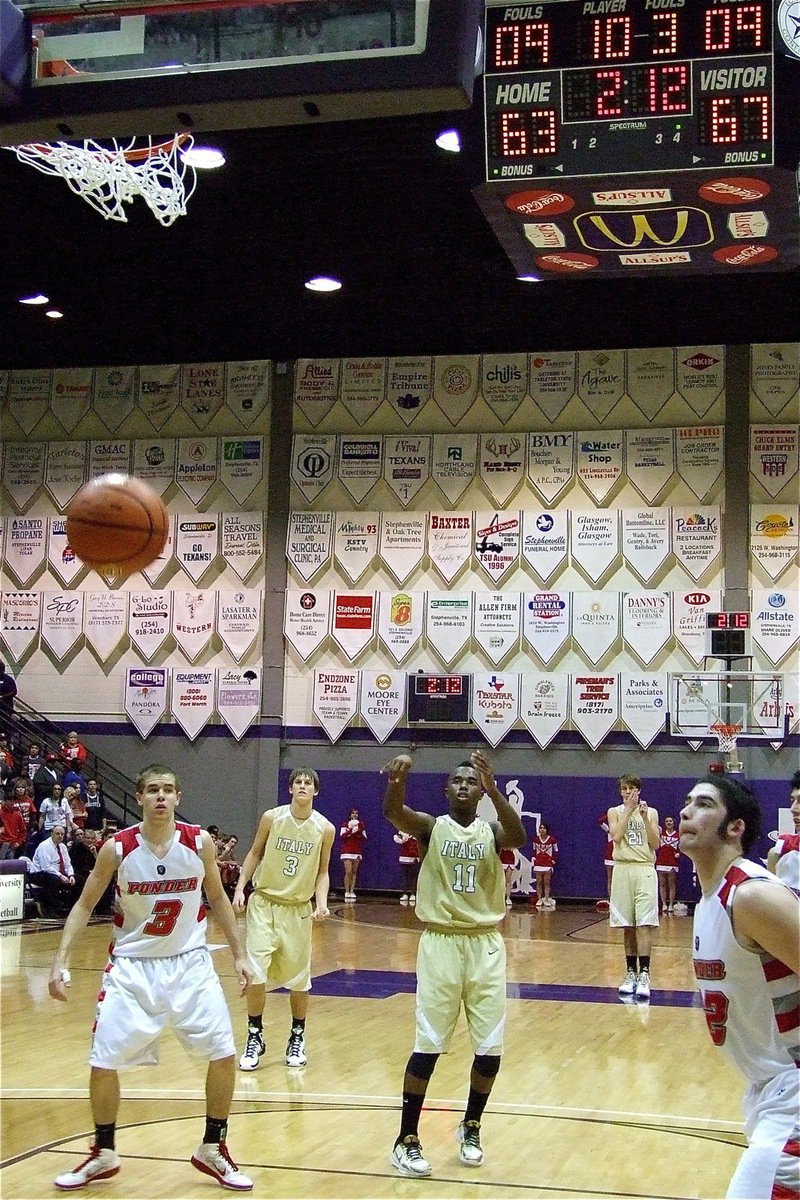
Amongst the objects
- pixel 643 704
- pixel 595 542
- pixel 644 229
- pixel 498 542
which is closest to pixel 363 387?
pixel 498 542

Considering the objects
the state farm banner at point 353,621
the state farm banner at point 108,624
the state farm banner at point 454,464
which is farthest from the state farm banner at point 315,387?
the state farm banner at point 108,624

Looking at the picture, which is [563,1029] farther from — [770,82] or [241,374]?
[241,374]

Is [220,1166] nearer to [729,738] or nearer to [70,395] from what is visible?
[729,738]

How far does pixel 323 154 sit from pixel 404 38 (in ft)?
29.8

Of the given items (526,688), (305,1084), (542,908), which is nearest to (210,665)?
(526,688)

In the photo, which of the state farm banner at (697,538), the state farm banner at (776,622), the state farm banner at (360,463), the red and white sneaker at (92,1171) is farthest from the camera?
the state farm banner at (360,463)

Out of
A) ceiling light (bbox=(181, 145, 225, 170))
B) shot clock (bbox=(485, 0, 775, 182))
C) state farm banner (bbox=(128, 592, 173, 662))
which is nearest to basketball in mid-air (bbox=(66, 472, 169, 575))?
shot clock (bbox=(485, 0, 775, 182))

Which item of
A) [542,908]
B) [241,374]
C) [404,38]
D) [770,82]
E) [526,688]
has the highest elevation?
[241,374]

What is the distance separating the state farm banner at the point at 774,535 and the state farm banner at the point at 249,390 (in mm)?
8310

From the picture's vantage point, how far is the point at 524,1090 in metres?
7.79

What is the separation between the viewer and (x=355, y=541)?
858 inches

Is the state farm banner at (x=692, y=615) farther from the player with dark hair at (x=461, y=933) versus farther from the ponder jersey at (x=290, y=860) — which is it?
A: the player with dark hair at (x=461, y=933)

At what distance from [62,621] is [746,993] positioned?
2008 cm

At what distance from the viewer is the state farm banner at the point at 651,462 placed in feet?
68.2
